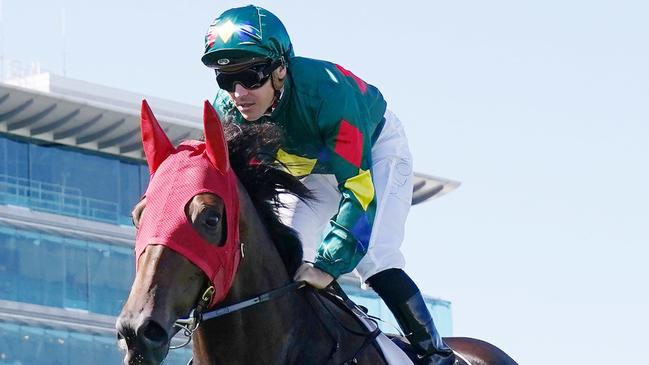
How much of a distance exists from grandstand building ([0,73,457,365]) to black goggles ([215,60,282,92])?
132 ft

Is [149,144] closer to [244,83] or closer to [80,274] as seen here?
[244,83]

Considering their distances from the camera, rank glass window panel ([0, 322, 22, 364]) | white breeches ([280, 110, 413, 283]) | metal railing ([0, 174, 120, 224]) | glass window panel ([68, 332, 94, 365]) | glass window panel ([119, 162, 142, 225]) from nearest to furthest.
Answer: white breeches ([280, 110, 413, 283])
glass window panel ([0, 322, 22, 364])
glass window panel ([68, 332, 94, 365])
metal railing ([0, 174, 120, 224])
glass window panel ([119, 162, 142, 225])

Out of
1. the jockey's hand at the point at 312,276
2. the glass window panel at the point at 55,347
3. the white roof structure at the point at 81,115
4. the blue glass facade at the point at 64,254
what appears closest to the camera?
the jockey's hand at the point at 312,276

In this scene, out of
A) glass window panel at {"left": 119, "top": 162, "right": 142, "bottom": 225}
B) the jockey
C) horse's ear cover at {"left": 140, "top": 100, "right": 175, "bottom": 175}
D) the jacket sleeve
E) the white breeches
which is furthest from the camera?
glass window panel at {"left": 119, "top": 162, "right": 142, "bottom": 225}

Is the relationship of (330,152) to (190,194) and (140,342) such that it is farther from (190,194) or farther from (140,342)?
(140,342)

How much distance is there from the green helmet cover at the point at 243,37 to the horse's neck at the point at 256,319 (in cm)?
90

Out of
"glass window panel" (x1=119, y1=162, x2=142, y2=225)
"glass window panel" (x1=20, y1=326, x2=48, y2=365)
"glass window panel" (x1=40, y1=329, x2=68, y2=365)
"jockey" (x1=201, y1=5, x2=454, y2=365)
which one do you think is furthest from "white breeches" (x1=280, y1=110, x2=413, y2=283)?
"glass window panel" (x1=119, y1=162, x2=142, y2=225)

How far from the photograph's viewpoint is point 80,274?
53.6 meters

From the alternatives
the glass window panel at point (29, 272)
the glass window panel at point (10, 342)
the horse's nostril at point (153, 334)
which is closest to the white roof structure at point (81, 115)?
the glass window panel at point (29, 272)

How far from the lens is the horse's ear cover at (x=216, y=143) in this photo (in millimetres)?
10805

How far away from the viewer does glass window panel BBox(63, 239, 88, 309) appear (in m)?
53.4

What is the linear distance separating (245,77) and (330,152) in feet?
2.10

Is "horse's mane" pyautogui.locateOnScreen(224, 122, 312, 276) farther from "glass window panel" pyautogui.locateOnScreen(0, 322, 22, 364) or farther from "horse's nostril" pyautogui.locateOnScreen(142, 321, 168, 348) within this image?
"glass window panel" pyautogui.locateOnScreen(0, 322, 22, 364)

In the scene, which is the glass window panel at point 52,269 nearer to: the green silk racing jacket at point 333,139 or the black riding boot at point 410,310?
the black riding boot at point 410,310
